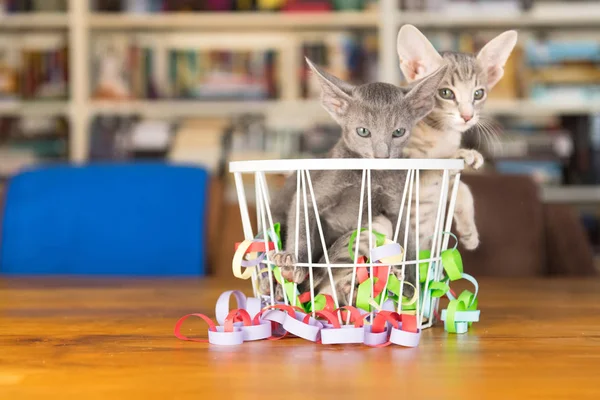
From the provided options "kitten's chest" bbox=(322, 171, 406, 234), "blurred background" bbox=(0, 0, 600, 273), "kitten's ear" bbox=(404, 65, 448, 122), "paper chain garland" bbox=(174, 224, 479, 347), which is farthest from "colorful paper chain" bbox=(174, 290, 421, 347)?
"blurred background" bbox=(0, 0, 600, 273)

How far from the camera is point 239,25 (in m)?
3.05

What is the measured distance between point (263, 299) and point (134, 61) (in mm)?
2468

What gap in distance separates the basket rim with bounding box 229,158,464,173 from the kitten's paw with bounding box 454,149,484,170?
0.14ft

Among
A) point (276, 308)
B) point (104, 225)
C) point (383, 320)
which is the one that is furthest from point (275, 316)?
point (104, 225)

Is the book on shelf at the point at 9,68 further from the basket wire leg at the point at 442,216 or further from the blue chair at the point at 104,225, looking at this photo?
the basket wire leg at the point at 442,216

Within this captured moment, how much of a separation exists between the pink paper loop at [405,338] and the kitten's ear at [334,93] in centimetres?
25

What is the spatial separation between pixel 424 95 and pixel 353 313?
25cm

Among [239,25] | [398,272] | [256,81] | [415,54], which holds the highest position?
[239,25]

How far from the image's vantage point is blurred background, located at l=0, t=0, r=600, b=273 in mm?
2947

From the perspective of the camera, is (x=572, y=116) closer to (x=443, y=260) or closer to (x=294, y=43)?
(x=294, y=43)

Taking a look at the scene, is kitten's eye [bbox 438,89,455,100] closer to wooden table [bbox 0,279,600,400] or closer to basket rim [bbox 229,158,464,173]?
basket rim [bbox 229,158,464,173]

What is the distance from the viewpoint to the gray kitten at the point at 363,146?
761 mm

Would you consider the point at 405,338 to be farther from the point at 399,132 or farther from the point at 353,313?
the point at 399,132

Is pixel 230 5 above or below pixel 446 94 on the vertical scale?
above
